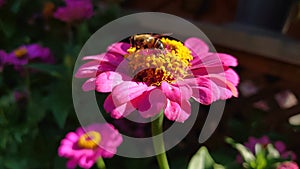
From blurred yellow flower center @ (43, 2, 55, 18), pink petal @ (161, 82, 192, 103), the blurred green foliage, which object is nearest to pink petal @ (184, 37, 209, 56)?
pink petal @ (161, 82, 192, 103)

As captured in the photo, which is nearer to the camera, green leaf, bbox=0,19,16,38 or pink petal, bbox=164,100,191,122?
pink petal, bbox=164,100,191,122

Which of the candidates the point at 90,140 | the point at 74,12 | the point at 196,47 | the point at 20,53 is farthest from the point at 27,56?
the point at 196,47

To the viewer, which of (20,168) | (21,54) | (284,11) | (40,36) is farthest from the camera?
(284,11)

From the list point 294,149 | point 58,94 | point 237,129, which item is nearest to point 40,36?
point 58,94

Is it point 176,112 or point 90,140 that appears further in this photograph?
point 90,140

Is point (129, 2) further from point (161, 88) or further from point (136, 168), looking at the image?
point (161, 88)

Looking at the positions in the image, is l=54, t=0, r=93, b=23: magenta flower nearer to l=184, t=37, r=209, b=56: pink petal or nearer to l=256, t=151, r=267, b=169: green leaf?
l=184, t=37, r=209, b=56: pink petal

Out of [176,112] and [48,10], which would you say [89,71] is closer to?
[176,112]
